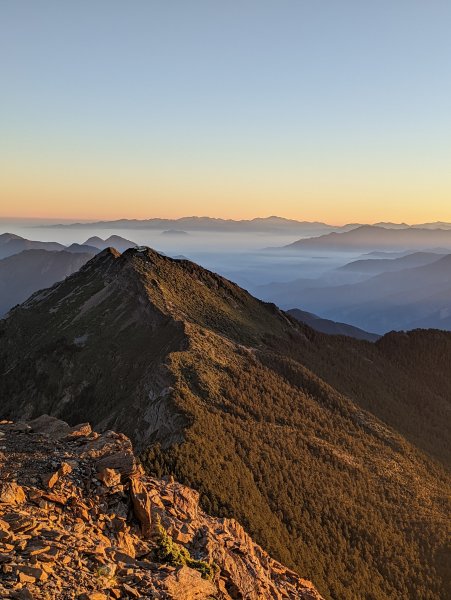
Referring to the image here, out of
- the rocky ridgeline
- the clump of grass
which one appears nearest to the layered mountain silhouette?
the rocky ridgeline

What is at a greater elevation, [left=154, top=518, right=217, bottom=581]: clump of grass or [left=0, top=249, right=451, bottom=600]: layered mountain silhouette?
[left=154, top=518, right=217, bottom=581]: clump of grass

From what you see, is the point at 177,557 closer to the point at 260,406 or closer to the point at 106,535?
the point at 106,535

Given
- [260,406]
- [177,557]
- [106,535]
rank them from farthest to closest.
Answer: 1. [260,406]
2. [177,557]
3. [106,535]

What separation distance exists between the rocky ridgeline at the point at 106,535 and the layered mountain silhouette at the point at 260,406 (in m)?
15.7

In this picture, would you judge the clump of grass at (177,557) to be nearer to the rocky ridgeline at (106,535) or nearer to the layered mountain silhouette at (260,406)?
the rocky ridgeline at (106,535)

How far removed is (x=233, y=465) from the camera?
50.8 m

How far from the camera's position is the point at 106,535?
21.5m

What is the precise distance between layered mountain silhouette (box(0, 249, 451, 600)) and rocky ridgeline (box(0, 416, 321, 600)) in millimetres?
15657

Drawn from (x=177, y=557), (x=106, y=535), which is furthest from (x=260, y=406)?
(x=106, y=535)

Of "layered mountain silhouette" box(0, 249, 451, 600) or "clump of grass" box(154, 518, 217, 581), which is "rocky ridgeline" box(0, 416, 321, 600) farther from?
"layered mountain silhouette" box(0, 249, 451, 600)

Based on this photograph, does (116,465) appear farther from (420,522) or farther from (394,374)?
(394,374)

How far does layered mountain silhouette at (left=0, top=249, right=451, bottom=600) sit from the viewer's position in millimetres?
48094

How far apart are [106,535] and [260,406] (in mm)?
49008

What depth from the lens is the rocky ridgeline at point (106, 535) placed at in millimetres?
16703
